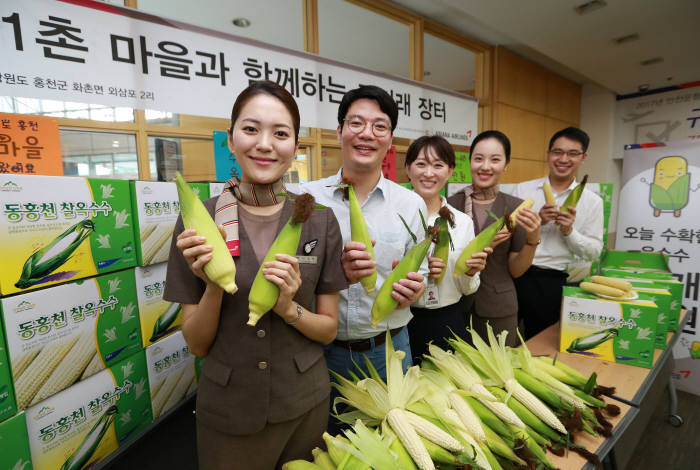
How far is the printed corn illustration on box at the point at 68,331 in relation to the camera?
4.62 feet

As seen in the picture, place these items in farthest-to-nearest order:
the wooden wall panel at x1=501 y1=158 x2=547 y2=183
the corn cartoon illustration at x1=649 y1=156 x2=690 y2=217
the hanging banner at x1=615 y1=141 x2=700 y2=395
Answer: the wooden wall panel at x1=501 y1=158 x2=547 y2=183 < the corn cartoon illustration at x1=649 y1=156 x2=690 y2=217 < the hanging banner at x1=615 y1=141 x2=700 y2=395

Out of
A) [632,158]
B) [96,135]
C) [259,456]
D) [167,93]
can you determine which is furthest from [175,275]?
[632,158]

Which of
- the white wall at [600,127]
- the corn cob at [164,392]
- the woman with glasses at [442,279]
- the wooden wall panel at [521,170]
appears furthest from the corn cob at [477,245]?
the white wall at [600,127]

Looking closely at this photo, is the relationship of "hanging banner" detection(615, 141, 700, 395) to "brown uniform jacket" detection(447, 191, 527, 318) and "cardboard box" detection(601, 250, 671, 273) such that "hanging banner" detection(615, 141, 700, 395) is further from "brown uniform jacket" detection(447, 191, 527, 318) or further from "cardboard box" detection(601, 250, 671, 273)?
"brown uniform jacket" detection(447, 191, 527, 318)

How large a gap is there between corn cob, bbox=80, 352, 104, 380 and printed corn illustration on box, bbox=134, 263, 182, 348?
0.26 meters

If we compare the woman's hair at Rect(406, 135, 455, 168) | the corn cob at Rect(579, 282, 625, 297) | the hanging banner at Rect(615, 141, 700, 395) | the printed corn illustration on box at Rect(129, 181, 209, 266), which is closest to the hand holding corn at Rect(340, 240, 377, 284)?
the woman's hair at Rect(406, 135, 455, 168)

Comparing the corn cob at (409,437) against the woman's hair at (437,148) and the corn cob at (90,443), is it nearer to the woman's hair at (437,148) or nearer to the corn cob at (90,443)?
the woman's hair at (437,148)

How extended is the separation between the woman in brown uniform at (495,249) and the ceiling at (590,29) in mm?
2304

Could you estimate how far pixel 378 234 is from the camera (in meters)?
1.32

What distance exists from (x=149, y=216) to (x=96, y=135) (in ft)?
2.87

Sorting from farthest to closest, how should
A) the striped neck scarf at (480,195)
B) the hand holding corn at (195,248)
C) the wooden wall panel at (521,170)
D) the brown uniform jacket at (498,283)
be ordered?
the wooden wall panel at (521,170) < the striped neck scarf at (480,195) < the brown uniform jacket at (498,283) < the hand holding corn at (195,248)

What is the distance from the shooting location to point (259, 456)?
933 mm

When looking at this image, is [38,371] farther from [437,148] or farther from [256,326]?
[437,148]

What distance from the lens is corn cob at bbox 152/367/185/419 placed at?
210 centimetres
